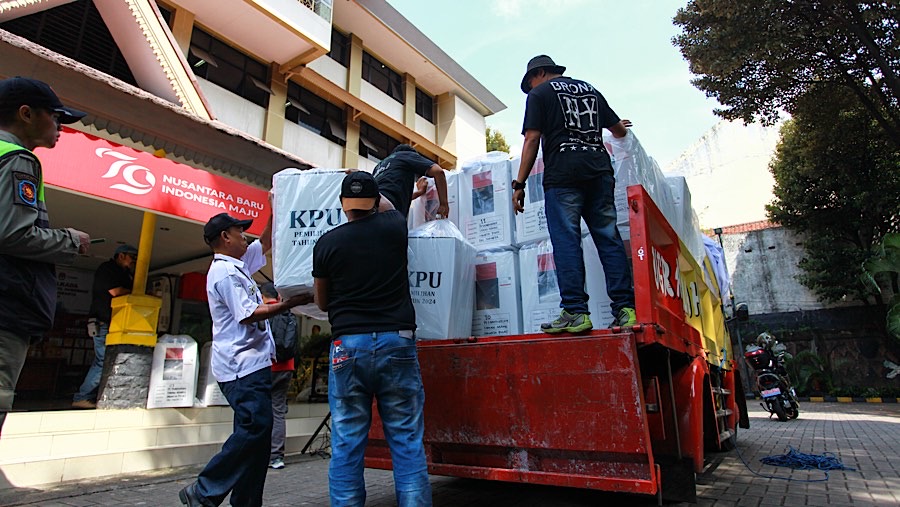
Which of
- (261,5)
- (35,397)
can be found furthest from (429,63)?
(35,397)

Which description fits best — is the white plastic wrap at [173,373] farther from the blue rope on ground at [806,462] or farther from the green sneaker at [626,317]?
the blue rope on ground at [806,462]

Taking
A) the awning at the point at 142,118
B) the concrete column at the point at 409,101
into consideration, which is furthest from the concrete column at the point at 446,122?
the awning at the point at 142,118

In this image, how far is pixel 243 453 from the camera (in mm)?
2770

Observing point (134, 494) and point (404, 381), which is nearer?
point (404, 381)

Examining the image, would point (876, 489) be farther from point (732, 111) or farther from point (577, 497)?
point (732, 111)

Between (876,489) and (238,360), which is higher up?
(238,360)

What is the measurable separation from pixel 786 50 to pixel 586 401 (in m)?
9.71

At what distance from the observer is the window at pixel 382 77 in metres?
15.8

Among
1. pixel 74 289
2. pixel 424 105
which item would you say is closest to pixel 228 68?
pixel 74 289

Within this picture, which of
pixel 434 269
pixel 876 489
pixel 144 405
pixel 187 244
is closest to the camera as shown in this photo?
pixel 434 269

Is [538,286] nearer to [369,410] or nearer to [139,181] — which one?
[369,410]

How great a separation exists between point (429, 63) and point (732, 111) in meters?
9.53

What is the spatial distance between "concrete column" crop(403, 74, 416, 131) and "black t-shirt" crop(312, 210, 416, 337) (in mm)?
14764

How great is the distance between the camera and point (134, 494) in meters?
4.18
